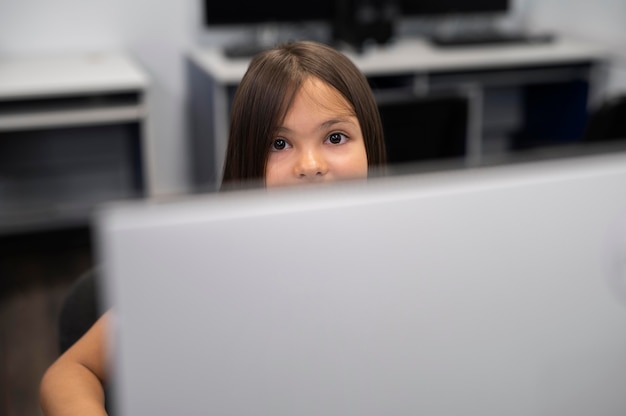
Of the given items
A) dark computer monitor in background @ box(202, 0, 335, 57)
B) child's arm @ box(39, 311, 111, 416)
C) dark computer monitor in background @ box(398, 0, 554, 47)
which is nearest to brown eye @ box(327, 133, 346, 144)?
child's arm @ box(39, 311, 111, 416)

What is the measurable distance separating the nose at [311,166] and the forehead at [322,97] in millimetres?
74

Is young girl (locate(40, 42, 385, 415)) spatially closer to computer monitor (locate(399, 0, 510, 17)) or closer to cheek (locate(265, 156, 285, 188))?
cheek (locate(265, 156, 285, 188))

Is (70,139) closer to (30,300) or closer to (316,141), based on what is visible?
(30,300)

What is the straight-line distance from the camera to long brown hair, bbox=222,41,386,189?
0.95 metres

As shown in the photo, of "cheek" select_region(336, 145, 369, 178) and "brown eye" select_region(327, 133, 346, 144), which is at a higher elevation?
"brown eye" select_region(327, 133, 346, 144)

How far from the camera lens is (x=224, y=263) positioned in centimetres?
38

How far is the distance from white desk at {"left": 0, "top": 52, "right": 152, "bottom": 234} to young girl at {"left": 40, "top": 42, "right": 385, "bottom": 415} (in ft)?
5.86

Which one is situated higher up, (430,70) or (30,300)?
(430,70)

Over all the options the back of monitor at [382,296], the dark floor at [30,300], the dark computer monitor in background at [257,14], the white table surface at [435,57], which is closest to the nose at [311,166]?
the back of monitor at [382,296]

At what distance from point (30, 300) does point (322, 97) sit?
7.22 ft

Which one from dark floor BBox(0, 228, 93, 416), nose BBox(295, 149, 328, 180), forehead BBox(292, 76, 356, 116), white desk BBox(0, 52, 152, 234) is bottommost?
dark floor BBox(0, 228, 93, 416)

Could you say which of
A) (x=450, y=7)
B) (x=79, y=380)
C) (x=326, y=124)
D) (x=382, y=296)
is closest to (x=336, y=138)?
(x=326, y=124)

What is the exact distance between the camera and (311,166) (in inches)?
34.7

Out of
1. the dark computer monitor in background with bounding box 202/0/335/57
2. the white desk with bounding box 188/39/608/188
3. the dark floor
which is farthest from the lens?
the dark computer monitor in background with bounding box 202/0/335/57
